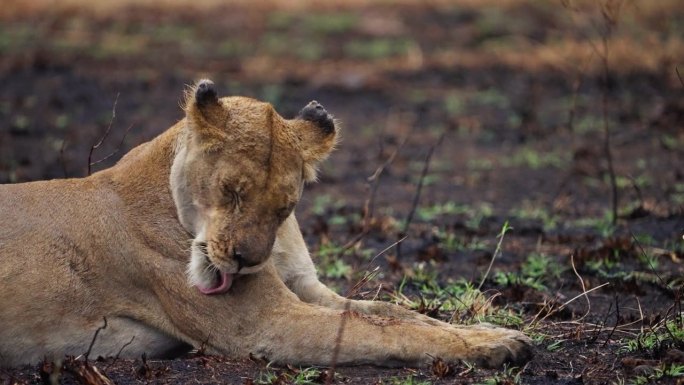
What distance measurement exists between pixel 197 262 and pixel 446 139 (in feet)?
28.1

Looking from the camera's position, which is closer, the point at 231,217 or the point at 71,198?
the point at 231,217

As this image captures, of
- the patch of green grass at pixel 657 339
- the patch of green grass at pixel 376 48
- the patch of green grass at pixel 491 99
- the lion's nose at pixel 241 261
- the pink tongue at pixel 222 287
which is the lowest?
the patch of green grass at pixel 491 99

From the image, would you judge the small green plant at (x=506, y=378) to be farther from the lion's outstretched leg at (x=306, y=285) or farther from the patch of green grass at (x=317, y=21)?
the patch of green grass at (x=317, y=21)

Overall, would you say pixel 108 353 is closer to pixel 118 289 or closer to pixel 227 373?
pixel 118 289

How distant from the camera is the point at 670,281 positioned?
697 cm

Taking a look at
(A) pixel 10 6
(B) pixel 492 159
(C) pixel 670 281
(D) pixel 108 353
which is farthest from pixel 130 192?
(A) pixel 10 6

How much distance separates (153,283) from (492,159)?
7.40 m

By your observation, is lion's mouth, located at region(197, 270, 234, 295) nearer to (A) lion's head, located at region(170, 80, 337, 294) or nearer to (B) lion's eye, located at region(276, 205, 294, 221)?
(A) lion's head, located at region(170, 80, 337, 294)

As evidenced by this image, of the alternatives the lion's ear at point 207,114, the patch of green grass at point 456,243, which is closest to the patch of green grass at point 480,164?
the patch of green grass at point 456,243

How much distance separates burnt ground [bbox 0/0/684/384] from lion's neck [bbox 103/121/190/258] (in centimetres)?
60

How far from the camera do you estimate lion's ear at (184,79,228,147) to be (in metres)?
4.98

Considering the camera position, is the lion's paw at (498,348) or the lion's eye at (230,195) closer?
the lion's eye at (230,195)

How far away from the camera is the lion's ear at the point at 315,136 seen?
5230 mm

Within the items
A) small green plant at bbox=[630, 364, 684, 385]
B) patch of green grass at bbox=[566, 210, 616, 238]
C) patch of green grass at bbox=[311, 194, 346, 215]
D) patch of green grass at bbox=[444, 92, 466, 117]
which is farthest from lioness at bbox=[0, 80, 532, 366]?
patch of green grass at bbox=[444, 92, 466, 117]
